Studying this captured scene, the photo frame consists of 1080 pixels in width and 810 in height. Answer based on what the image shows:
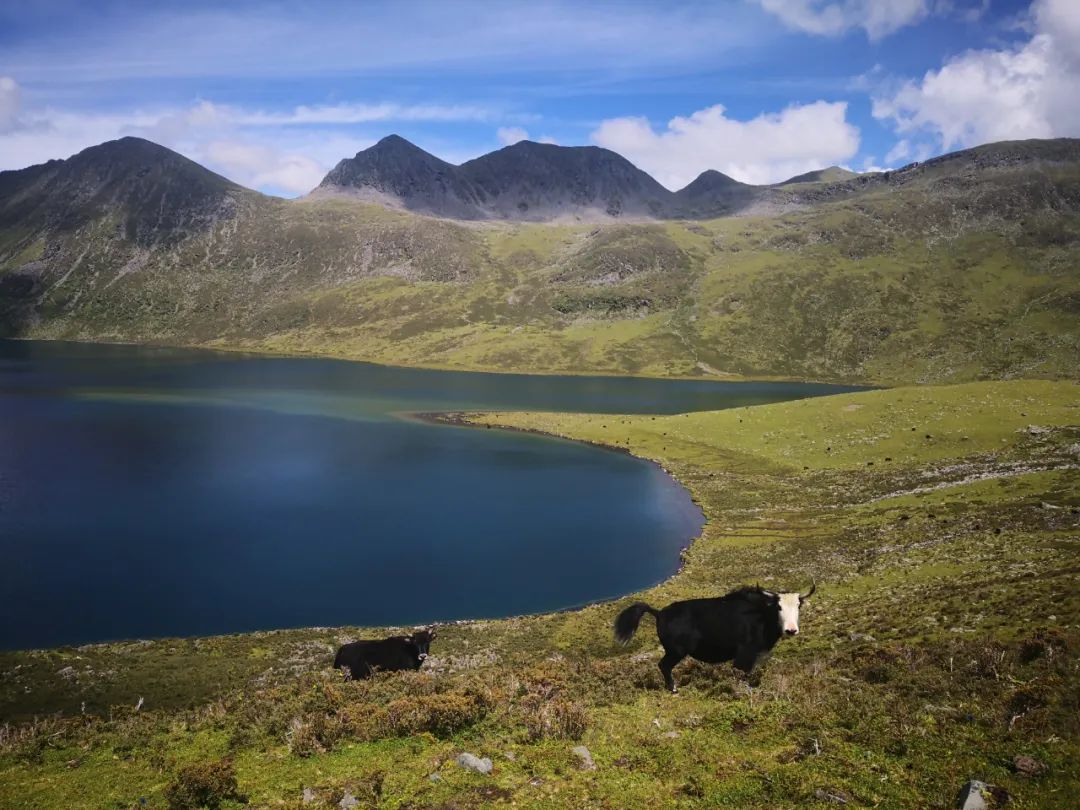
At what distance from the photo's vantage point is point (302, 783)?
1529cm

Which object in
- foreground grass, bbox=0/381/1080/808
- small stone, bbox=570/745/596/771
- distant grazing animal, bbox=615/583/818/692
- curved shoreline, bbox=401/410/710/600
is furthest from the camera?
curved shoreline, bbox=401/410/710/600

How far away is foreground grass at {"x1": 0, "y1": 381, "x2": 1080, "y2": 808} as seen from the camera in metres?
13.1

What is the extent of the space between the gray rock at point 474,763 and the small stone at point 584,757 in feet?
6.72

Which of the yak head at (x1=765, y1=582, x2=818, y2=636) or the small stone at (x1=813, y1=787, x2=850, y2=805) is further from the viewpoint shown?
the yak head at (x1=765, y1=582, x2=818, y2=636)

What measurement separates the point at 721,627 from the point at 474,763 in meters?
8.00

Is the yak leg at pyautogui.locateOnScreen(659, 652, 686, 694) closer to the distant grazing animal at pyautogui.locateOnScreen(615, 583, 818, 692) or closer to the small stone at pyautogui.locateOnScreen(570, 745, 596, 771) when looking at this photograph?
the distant grazing animal at pyautogui.locateOnScreen(615, 583, 818, 692)

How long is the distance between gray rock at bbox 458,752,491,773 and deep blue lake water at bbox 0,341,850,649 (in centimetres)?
3583

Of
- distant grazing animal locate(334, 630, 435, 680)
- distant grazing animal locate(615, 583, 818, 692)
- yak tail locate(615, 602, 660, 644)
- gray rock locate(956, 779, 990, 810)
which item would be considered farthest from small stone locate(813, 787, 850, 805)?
distant grazing animal locate(334, 630, 435, 680)

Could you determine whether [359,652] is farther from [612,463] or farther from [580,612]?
[612,463]

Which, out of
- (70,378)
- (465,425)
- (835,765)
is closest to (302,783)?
(835,765)

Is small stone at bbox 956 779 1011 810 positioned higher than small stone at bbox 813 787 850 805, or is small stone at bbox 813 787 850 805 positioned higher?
small stone at bbox 956 779 1011 810

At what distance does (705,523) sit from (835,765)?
6189 cm

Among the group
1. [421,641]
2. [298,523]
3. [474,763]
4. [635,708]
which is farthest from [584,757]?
[298,523]

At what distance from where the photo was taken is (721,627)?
61.6 ft
